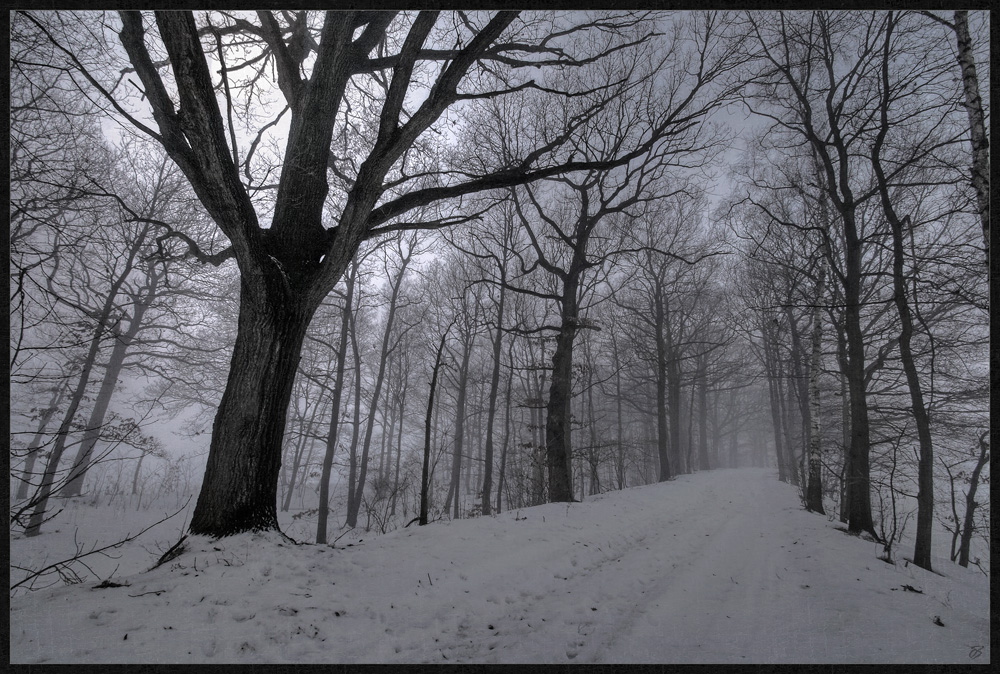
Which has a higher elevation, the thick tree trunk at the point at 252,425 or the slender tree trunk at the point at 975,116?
the slender tree trunk at the point at 975,116

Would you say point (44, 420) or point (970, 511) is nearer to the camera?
point (44, 420)

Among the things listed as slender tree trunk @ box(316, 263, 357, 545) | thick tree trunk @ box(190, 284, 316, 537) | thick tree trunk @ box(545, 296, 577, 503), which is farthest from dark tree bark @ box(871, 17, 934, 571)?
slender tree trunk @ box(316, 263, 357, 545)

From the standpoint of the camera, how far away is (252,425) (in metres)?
3.28

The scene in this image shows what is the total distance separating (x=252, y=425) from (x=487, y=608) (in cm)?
243

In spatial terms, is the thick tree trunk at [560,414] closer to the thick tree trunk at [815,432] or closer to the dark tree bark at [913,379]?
the dark tree bark at [913,379]

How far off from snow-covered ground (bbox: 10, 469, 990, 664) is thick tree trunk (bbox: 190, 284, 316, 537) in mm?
240

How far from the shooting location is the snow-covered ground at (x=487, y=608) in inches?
79.4

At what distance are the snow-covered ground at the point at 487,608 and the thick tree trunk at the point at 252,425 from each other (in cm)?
24

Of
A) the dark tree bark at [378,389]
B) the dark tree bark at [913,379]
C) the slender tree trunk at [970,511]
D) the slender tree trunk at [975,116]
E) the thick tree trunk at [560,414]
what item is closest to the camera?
the slender tree trunk at [975,116]

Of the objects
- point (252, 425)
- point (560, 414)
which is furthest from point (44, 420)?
point (560, 414)

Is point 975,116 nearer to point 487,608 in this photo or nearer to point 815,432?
point 487,608

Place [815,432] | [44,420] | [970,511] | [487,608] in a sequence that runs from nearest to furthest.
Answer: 1. [487,608]
2. [44,420]
3. [815,432]
4. [970,511]


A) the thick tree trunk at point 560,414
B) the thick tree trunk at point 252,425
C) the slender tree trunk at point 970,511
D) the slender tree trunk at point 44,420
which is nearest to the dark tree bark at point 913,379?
the thick tree trunk at point 560,414

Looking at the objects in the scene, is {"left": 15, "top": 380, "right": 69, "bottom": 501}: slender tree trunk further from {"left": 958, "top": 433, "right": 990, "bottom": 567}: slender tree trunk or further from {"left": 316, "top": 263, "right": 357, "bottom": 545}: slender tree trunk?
{"left": 958, "top": 433, "right": 990, "bottom": 567}: slender tree trunk
